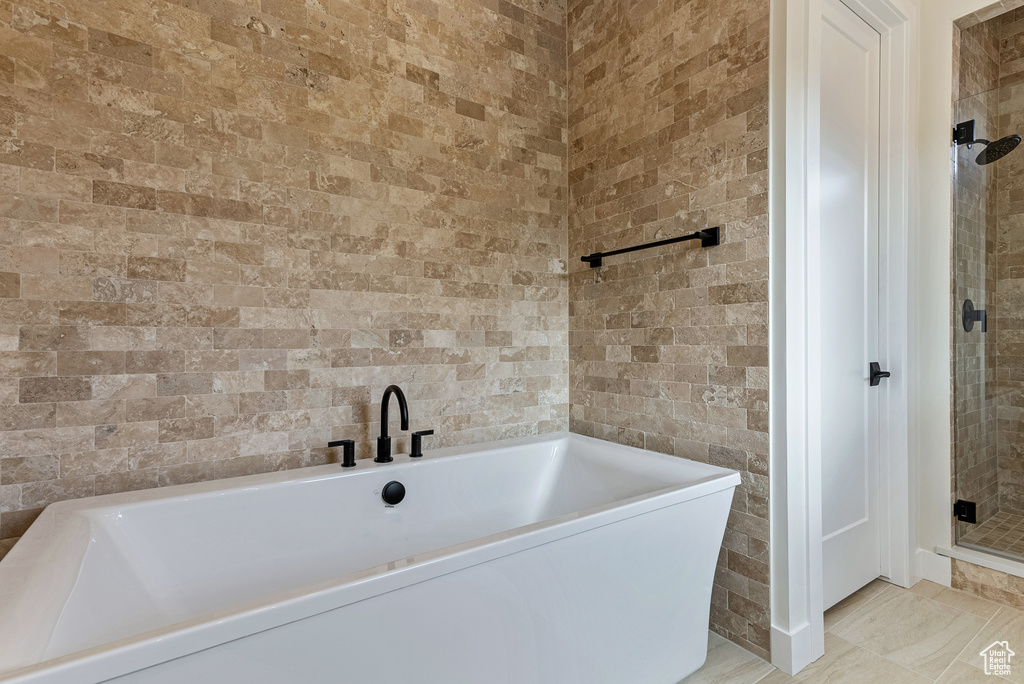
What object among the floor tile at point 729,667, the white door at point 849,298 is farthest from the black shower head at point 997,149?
the floor tile at point 729,667

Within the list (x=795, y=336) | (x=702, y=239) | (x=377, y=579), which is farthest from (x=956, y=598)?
(x=377, y=579)

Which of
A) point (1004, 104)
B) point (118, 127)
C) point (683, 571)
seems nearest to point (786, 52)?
point (1004, 104)

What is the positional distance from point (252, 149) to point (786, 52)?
1931mm

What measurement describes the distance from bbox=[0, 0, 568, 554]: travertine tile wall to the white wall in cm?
178

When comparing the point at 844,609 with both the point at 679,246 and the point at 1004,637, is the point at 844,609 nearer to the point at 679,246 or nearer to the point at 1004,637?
the point at 1004,637

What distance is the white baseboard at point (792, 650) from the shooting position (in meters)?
1.69

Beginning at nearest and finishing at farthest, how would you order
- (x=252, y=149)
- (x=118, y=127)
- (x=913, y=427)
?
(x=118, y=127)
(x=252, y=149)
(x=913, y=427)

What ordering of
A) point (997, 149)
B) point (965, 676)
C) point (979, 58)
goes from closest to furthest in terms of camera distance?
point (965, 676) < point (997, 149) < point (979, 58)

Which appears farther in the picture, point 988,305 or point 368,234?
point 988,305

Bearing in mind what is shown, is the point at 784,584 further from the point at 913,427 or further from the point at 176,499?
the point at 176,499

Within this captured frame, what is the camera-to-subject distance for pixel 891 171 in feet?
7.57

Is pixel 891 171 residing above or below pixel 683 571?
above

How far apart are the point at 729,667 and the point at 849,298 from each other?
5.09 ft

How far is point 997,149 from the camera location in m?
2.20
